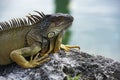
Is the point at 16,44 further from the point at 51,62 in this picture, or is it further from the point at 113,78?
the point at 113,78

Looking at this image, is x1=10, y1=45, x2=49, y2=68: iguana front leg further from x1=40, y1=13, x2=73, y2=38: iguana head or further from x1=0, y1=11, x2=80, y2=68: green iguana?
x1=40, y1=13, x2=73, y2=38: iguana head

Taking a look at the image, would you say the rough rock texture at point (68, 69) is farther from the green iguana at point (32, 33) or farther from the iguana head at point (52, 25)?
the iguana head at point (52, 25)

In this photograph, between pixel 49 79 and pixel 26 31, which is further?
pixel 26 31

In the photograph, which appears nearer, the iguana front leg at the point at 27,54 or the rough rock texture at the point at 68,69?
the rough rock texture at the point at 68,69

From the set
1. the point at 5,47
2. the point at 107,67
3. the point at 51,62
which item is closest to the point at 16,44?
the point at 5,47

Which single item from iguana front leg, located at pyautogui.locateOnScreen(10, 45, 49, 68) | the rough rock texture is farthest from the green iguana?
the rough rock texture

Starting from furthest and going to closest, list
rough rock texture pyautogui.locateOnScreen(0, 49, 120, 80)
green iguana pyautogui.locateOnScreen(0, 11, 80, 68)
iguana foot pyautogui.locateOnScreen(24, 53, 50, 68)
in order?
green iguana pyautogui.locateOnScreen(0, 11, 80, 68)
iguana foot pyautogui.locateOnScreen(24, 53, 50, 68)
rough rock texture pyautogui.locateOnScreen(0, 49, 120, 80)

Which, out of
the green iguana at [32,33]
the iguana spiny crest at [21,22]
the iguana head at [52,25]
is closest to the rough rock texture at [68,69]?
the green iguana at [32,33]
